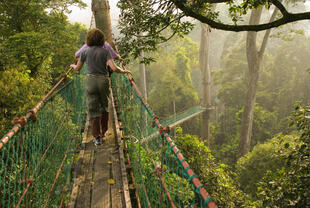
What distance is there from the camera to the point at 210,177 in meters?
5.13

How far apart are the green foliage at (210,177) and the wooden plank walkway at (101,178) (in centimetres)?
329

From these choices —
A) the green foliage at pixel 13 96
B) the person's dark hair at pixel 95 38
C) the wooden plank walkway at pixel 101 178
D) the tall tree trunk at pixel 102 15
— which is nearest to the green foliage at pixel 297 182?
the wooden plank walkway at pixel 101 178

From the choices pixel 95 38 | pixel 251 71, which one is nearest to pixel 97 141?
pixel 95 38

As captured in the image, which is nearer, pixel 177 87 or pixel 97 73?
pixel 97 73

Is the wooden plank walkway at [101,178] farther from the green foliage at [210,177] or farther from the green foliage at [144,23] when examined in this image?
the green foliage at [210,177]

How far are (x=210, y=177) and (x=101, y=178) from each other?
12.4 feet

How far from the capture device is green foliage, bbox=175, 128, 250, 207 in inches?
195

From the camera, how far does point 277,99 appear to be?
16.3 m

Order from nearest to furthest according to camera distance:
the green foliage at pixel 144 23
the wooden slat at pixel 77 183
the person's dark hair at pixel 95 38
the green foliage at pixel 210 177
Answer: the wooden slat at pixel 77 183 → the person's dark hair at pixel 95 38 → the green foliage at pixel 144 23 → the green foliage at pixel 210 177

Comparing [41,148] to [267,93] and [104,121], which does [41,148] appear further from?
[267,93]

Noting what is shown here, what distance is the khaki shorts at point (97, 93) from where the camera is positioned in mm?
2334

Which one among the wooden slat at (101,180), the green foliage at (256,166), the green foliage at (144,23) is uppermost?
the green foliage at (144,23)

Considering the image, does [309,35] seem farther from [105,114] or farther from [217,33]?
[105,114]

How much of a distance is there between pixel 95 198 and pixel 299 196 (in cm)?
231
